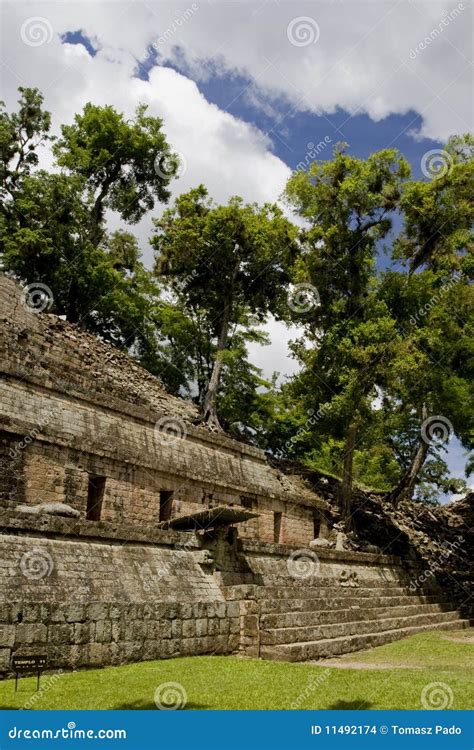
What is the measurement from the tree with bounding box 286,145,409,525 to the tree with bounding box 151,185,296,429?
4997 mm

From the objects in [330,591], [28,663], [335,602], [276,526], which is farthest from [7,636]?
[276,526]

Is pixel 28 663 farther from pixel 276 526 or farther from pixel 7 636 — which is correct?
pixel 276 526

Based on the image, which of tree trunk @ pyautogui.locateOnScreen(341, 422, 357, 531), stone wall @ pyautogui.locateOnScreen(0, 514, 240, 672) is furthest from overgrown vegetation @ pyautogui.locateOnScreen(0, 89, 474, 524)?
stone wall @ pyautogui.locateOnScreen(0, 514, 240, 672)

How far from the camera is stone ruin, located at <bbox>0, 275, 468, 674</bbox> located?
9.90 m

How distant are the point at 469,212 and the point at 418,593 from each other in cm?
1499

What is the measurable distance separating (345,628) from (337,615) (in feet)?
1.23

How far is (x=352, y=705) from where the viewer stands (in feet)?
24.8

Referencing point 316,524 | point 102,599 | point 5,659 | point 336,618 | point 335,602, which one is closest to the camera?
point 5,659

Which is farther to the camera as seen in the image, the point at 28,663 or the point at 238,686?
the point at 238,686

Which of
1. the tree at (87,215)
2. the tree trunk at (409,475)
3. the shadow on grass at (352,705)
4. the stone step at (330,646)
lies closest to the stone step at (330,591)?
the stone step at (330,646)

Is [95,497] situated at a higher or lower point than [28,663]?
higher

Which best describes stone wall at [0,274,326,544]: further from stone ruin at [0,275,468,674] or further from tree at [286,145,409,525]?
tree at [286,145,409,525]

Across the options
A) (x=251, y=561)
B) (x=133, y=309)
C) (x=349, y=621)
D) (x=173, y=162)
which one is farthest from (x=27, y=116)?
(x=349, y=621)

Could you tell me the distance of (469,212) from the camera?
24672 mm
